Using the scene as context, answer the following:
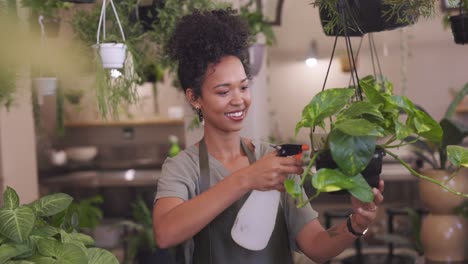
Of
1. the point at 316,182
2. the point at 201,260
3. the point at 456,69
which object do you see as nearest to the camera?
the point at 316,182

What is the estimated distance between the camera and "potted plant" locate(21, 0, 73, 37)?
2795 mm

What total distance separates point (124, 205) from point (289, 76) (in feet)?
7.96

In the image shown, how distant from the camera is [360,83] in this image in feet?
4.59

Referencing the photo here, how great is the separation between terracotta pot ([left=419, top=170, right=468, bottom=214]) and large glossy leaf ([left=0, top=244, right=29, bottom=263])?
1783 millimetres

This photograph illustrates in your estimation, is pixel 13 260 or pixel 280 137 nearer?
pixel 13 260

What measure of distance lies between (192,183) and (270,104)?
595cm

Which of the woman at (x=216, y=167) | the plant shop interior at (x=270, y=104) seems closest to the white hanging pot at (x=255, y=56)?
the plant shop interior at (x=270, y=104)

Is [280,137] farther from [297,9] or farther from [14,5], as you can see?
[14,5]

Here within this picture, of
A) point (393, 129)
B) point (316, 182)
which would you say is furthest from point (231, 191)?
point (393, 129)

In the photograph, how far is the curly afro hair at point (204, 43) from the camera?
5.53 feet

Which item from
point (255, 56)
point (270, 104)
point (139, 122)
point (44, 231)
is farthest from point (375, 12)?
point (139, 122)

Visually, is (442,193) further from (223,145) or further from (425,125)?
(425,125)

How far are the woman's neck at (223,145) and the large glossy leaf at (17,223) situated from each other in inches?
19.3

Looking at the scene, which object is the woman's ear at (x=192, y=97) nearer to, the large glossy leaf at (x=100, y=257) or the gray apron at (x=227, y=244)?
the gray apron at (x=227, y=244)
